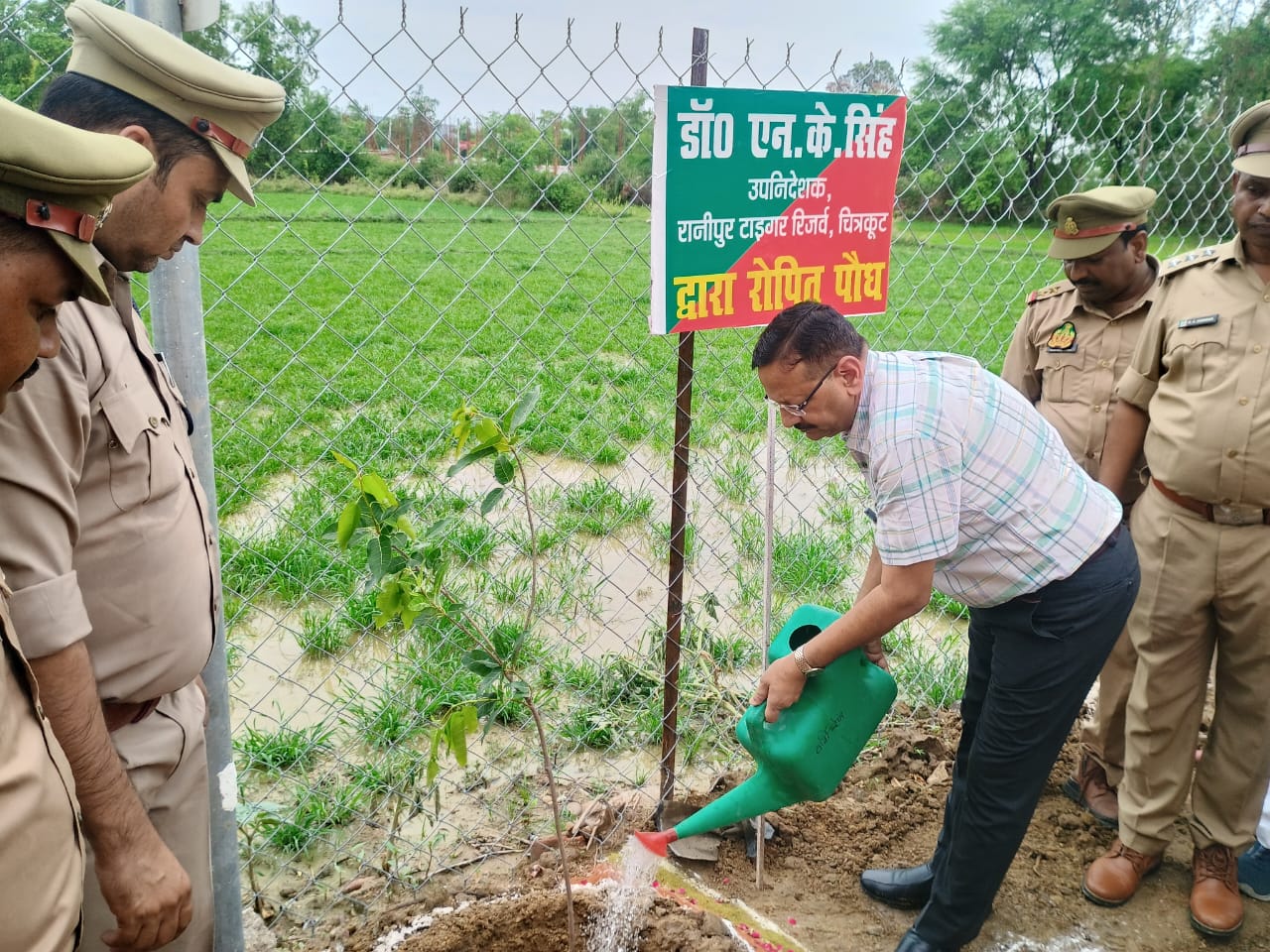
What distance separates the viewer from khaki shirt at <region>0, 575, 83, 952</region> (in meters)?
1.03

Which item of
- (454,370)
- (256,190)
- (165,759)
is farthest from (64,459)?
(454,370)

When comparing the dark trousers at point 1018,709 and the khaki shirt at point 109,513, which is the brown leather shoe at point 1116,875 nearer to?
the dark trousers at point 1018,709

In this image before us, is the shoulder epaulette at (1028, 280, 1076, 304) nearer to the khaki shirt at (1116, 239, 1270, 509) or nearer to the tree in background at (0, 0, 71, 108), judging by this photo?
the khaki shirt at (1116, 239, 1270, 509)

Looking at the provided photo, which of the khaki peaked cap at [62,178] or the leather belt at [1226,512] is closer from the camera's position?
the khaki peaked cap at [62,178]

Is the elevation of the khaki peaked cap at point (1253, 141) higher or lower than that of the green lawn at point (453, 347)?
higher

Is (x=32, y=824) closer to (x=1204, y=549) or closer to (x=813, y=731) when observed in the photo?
(x=813, y=731)

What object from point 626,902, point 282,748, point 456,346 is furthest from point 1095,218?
point 456,346

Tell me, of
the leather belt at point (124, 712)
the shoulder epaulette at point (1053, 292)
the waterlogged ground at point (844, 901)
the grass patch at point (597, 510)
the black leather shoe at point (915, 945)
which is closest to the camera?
the leather belt at point (124, 712)

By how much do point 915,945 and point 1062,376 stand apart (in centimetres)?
168

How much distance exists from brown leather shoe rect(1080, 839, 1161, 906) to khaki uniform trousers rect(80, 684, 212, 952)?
2.25m

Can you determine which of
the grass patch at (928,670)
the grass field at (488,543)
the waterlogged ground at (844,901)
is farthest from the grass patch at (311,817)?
the grass patch at (928,670)

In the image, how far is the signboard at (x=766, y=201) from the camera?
6.74 ft

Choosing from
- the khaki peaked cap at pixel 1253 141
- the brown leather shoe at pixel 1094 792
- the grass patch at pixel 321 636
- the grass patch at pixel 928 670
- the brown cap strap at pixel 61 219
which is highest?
the khaki peaked cap at pixel 1253 141

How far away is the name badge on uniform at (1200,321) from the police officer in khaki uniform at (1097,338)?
271 millimetres
